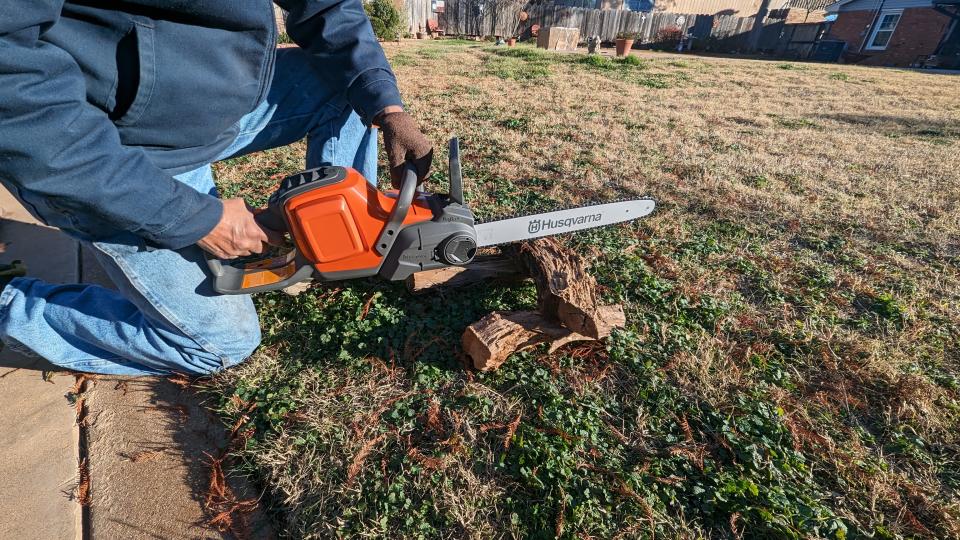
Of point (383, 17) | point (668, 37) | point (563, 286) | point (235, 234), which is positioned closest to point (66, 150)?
point (235, 234)

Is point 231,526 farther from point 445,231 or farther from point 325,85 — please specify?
point 325,85

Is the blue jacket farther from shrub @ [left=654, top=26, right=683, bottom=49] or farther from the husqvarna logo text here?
shrub @ [left=654, top=26, right=683, bottom=49]

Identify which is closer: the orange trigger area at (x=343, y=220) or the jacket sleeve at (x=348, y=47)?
the orange trigger area at (x=343, y=220)

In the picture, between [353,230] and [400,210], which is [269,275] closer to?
[353,230]

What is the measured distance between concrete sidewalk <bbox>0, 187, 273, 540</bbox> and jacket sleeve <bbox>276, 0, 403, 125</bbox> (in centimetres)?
159

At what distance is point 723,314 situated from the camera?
8.22 feet

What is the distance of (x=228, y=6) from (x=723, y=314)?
266cm

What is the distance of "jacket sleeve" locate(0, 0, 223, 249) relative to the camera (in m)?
1.11

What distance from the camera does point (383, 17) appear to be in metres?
16.1

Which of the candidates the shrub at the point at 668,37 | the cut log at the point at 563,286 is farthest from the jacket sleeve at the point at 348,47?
the shrub at the point at 668,37

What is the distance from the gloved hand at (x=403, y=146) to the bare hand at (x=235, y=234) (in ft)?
1.91

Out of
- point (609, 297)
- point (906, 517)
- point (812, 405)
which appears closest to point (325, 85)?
point (609, 297)

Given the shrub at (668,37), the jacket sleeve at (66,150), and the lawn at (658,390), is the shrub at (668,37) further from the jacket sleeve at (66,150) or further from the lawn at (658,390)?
the jacket sleeve at (66,150)

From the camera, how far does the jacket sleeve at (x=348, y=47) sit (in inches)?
81.0
